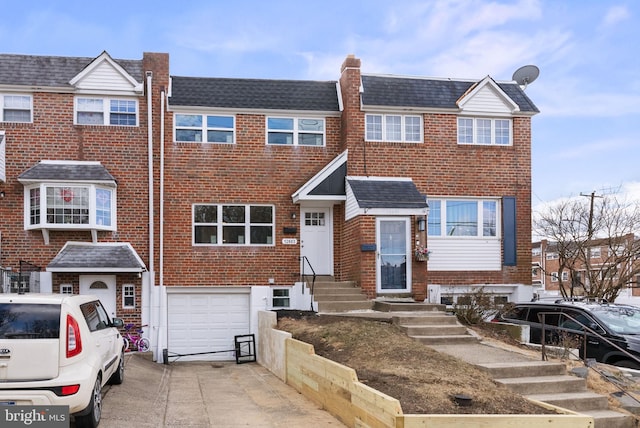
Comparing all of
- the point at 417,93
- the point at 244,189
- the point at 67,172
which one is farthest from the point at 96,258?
the point at 417,93

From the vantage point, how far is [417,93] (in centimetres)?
1856

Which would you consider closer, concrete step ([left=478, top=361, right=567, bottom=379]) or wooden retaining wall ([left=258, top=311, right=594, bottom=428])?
wooden retaining wall ([left=258, top=311, right=594, bottom=428])

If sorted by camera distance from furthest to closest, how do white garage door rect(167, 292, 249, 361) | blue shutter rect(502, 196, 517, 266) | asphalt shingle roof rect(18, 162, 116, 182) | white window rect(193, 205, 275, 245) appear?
blue shutter rect(502, 196, 517, 266), white window rect(193, 205, 275, 245), white garage door rect(167, 292, 249, 361), asphalt shingle roof rect(18, 162, 116, 182)

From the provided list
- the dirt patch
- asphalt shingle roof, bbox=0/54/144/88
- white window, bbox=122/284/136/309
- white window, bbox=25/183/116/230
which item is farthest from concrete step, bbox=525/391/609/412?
asphalt shingle roof, bbox=0/54/144/88

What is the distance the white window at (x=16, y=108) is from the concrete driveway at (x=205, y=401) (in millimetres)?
7286

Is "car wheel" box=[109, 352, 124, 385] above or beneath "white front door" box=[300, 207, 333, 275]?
beneath

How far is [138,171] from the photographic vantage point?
17.6 m

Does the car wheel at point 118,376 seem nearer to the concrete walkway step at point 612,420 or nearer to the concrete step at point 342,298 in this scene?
the concrete step at point 342,298

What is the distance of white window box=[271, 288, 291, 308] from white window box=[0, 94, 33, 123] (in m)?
8.19

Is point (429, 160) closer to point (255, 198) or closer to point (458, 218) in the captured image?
point (458, 218)

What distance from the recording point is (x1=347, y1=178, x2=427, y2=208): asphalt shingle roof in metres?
16.5

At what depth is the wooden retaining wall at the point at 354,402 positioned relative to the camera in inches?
272

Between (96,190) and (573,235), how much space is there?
1632 cm

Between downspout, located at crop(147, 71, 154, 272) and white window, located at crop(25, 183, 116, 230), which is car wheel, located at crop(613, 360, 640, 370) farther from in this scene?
white window, located at crop(25, 183, 116, 230)
